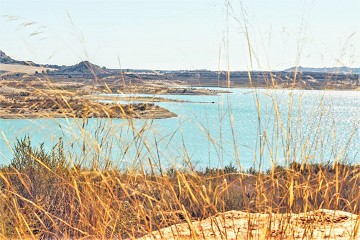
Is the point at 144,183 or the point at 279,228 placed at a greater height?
the point at 144,183

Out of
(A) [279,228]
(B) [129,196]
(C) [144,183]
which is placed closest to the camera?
(B) [129,196]

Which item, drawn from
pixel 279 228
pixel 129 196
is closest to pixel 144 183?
pixel 129 196

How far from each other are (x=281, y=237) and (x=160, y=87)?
1061 millimetres

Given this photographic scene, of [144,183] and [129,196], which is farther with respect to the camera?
[144,183]

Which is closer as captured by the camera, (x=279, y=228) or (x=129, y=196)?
(x=129, y=196)

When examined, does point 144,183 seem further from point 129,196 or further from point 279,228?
point 279,228

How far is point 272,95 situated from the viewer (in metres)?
3.15

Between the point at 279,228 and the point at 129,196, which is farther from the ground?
the point at 129,196

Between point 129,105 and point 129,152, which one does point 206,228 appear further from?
point 129,105

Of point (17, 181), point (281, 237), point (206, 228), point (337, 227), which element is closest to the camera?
point (281, 237)

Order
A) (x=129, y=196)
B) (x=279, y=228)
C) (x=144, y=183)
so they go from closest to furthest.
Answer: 1. (x=129, y=196)
2. (x=279, y=228)
3. (x=144, y=183)

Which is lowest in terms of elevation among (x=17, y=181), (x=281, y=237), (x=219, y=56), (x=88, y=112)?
(x=17, y=181)

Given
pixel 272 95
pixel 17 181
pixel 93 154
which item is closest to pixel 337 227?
pixel 272 95

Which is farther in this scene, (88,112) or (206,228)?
(206,228)
